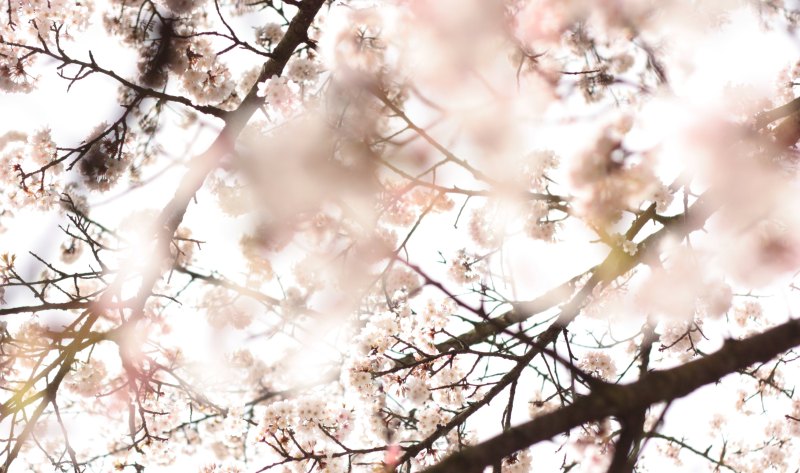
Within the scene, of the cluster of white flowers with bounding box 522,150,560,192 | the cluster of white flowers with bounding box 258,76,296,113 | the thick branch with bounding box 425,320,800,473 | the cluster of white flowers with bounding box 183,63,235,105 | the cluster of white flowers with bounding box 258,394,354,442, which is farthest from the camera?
the cluster of white flowers with bounding box 183,63,235,105

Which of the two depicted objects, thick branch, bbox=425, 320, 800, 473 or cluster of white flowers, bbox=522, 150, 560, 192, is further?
cluster of white flowers, bbox=522, 150, 560, 192

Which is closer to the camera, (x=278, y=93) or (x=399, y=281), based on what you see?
(x=278, y=93)

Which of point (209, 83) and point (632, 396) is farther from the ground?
point (209, 83)

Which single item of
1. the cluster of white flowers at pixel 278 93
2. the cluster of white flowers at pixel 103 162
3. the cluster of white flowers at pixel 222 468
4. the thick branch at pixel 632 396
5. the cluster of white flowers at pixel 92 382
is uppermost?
the cluster of white flowers at pixel 103 162

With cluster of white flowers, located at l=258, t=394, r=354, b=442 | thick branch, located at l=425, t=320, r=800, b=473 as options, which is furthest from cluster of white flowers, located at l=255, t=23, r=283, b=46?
thick branch, located at l=425, t=320, r=800, b=473

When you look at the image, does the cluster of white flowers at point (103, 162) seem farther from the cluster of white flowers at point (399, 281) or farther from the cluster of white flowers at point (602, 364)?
the cluster of white flowers at point (602, 364)

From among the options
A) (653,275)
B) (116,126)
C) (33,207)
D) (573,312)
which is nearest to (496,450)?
(573,312)

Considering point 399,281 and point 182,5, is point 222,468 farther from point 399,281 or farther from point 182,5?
point 182,5

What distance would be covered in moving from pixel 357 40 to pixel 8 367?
370cm

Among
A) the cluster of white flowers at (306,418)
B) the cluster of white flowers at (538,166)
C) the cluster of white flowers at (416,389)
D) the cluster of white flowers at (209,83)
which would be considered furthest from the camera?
the cluster of white flowers at (209,83)

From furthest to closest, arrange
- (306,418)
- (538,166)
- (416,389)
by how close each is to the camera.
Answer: (538,166) < (416,389) < (306,418)

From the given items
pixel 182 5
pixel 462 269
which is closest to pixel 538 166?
pixel 462 269

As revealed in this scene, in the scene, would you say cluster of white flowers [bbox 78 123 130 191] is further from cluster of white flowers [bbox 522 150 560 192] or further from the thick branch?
the thick branch

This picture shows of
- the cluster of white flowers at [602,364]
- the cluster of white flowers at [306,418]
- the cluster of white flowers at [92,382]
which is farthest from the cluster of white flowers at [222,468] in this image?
the cluster of white flowers at [602,364]
